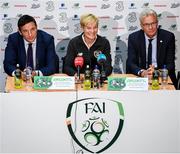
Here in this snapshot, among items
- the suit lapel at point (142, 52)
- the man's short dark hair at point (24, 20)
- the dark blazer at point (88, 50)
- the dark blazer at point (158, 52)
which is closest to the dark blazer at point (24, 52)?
the man's short dark hair at point (24, 20)

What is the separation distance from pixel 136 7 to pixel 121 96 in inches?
88.8

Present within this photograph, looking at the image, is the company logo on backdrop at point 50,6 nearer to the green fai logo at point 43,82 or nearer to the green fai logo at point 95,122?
the green fai logo at point 43,82

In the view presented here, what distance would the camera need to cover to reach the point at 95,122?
170 inches

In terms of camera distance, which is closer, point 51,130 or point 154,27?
point 51,130

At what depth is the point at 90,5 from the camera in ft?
20.2

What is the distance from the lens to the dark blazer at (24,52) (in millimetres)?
5676

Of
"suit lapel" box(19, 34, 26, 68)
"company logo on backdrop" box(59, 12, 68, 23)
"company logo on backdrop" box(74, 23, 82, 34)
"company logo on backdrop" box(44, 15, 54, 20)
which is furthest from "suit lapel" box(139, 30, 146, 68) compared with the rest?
"suit lapel" box(19, 34, 26, 68)

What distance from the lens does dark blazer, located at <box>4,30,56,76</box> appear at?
18.6 feet

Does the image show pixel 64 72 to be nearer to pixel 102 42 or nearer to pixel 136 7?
pixel 102 42

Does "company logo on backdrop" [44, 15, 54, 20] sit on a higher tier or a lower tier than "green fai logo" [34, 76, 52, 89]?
higher

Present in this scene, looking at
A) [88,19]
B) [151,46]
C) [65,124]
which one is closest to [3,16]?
[88,19]

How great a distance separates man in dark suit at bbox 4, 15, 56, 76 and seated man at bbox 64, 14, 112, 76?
1.04 feet

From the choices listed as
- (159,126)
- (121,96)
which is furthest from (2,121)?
(159,126)

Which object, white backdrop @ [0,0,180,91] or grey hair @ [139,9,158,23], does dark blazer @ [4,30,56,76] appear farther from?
grey hair @ [139,9,158,23]
